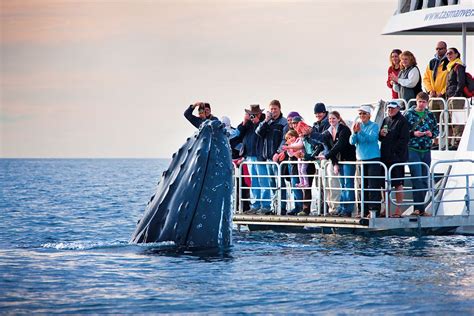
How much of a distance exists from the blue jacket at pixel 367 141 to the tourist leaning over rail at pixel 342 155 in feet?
1.36

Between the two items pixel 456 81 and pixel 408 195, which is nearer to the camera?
pixel 408 195

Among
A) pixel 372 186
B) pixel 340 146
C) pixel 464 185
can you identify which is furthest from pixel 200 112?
pixel 464 185

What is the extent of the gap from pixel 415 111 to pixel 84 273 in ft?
22.9

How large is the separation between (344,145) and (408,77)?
2.71 metres

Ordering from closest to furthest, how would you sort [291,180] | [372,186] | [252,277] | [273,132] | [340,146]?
1. [252,277]
2. [372,186]
3. [340,146]
4. [291,180]
5. [273,132]

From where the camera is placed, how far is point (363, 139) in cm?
1833

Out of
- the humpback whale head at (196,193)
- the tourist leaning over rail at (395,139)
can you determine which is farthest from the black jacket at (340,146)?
the humpback whale head at (196,193)

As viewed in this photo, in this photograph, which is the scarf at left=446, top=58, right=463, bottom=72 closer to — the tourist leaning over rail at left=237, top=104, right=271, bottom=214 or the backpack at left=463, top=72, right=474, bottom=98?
the backpack at left=463, top=72, right=474, bottom=98

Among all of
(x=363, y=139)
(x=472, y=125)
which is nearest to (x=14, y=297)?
(x=363, y=139)

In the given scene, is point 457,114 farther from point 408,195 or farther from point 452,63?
point 408,195

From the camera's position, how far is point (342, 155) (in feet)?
62.7

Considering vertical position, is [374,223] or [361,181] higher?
[361,181]

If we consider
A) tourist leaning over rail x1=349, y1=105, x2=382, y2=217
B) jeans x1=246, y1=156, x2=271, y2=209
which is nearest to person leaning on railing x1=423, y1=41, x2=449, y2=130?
tourist leaning over rail x1=349, y1=105, x2=382, y2=217

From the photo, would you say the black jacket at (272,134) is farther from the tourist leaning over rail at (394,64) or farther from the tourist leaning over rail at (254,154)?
the tourist leaning over rail at (394,64)
